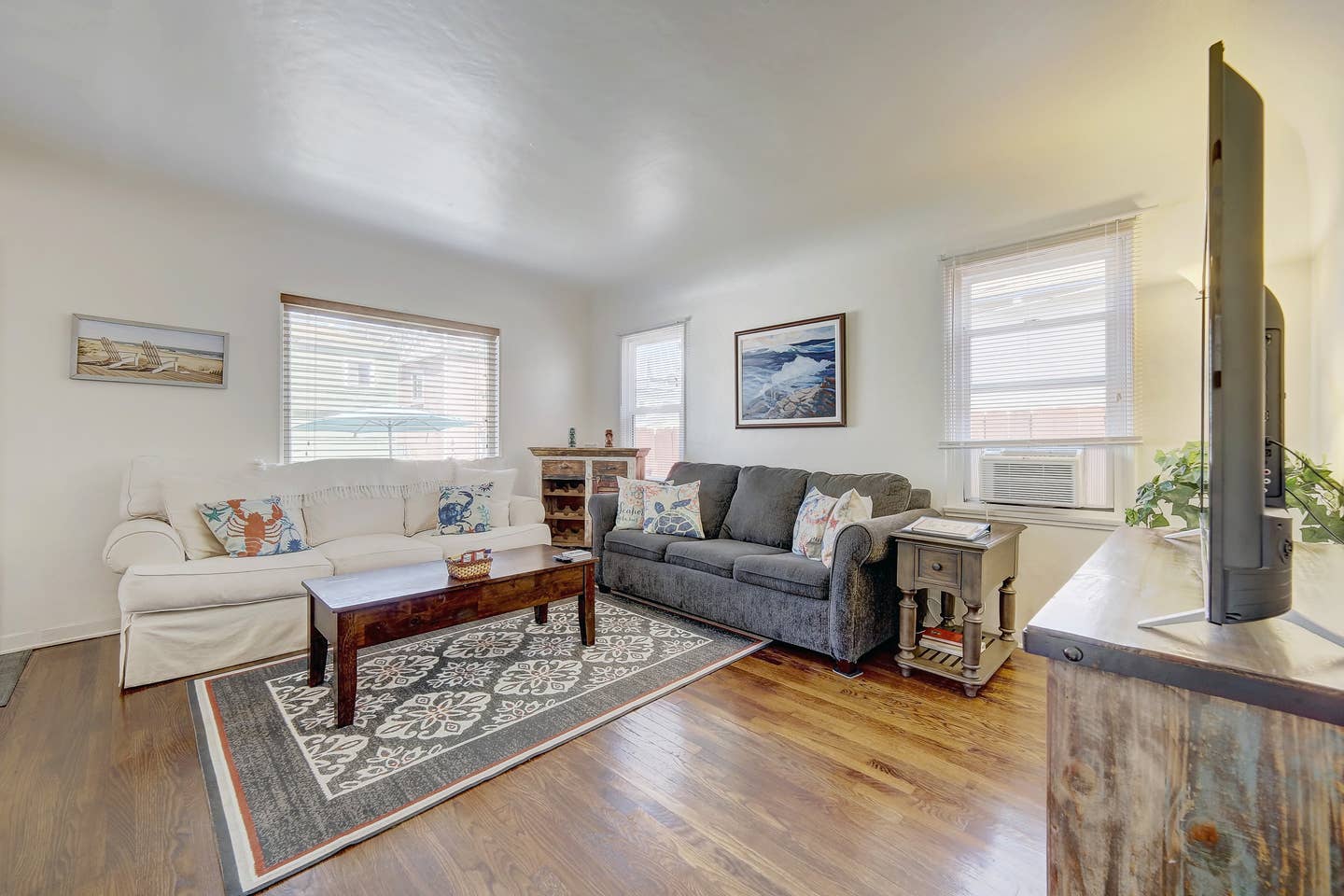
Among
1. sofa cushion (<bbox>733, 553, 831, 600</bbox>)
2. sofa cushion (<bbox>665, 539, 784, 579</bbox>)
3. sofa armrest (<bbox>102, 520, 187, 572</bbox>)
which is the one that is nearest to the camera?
sofa armrest (<bbox>102, 520, 187, 572</bbox>)

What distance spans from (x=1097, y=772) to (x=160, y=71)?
3353mm

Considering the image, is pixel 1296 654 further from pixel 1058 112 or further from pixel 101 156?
pixel 101 156

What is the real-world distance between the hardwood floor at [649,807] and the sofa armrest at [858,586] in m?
0.29

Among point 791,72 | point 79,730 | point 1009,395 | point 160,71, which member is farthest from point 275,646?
point 1009,395

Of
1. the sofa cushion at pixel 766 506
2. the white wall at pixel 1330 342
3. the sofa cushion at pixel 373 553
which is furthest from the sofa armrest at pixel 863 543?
the sofa cushion at pixel 373 553

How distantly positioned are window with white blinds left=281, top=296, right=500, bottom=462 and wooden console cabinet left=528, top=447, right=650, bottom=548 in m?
0.51

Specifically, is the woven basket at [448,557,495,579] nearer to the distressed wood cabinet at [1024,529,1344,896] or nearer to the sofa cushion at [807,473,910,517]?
the sofa cushion at [807,473,910,517]

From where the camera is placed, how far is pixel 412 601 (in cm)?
228

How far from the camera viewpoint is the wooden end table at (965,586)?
2.50 m

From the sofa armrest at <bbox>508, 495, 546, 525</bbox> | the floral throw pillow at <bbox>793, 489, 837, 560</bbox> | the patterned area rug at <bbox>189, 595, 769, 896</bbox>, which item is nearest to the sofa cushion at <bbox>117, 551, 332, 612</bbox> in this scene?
the patterned area rug at <bbox>189, 595, 769, 896</bbox>

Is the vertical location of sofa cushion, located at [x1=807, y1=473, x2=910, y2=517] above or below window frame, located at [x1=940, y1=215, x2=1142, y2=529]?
below

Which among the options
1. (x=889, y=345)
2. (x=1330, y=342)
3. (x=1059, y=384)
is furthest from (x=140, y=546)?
(x=1330, y=342)

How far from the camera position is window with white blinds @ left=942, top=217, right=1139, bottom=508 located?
2.87 m

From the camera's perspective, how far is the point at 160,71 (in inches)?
82.1
